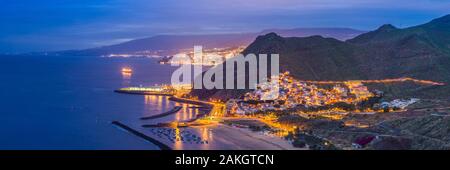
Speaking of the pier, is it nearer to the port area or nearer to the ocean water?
the ocean water

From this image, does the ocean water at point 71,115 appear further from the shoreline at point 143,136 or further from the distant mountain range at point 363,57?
the distant mountain range at point 363,57

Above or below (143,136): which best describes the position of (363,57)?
above

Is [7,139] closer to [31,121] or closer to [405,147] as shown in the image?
[31,121]

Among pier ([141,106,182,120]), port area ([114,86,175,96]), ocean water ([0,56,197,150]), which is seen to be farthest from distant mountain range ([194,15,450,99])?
ocean water ([0,56,197,150])

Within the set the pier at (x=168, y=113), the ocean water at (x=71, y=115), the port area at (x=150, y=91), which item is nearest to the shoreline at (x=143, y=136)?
the ocean water at (x=71, y=115)

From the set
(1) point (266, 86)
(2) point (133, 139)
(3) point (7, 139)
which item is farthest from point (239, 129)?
(1) point (266, 86)

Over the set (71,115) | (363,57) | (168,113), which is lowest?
(71,115)

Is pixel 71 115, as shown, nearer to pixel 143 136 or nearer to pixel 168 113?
pixel 168 113

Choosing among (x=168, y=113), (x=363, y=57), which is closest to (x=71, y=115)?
(x=168, y=113)
